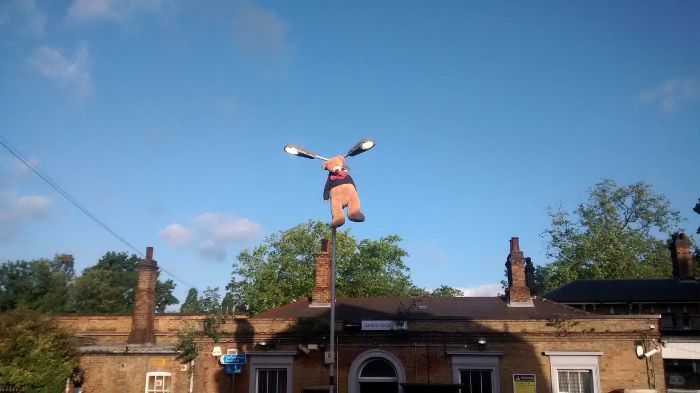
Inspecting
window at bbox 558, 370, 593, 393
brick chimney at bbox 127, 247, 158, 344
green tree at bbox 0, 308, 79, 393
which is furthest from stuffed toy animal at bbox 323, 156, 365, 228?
brick chimney at bbox 127, 247, 158, 344

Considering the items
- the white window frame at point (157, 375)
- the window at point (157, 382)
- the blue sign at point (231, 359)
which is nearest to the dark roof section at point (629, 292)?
the blue sign at point (231, 359)

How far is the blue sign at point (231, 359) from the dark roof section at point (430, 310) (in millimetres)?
1814

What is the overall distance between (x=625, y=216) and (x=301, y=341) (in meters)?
42.0

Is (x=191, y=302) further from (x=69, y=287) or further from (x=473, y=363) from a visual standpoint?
(x=473, y=363)

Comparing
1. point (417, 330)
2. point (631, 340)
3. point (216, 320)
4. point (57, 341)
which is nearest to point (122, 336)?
point (57, 341)

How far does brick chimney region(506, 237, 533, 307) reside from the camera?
24359mm

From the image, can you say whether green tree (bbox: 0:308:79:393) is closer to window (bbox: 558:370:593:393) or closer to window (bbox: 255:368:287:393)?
window (bbox: 255:368:287:393)

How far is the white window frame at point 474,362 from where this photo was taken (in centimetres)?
2152

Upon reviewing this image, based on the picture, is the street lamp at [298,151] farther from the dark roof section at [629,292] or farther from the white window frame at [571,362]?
the dark roof section at [629,292]

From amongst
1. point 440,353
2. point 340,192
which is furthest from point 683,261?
point 340,192

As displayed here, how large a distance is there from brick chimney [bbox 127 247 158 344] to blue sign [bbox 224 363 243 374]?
1266 cm

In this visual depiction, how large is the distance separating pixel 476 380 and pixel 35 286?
6283cm

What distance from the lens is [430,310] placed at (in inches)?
952

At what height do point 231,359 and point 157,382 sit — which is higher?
point 231,359
